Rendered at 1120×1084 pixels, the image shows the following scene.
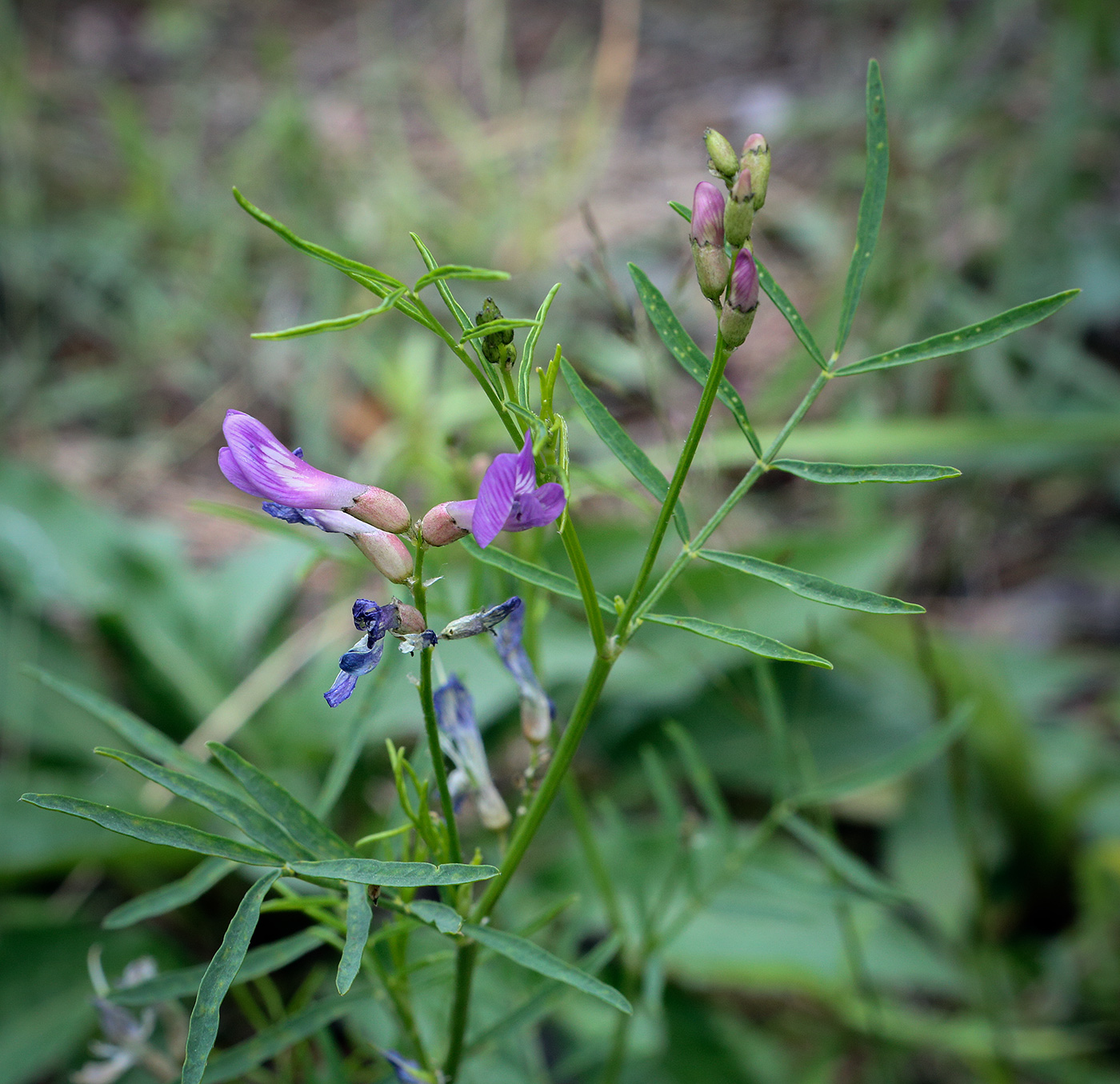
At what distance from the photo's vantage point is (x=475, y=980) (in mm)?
811

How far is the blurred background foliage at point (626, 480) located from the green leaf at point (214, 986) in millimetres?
177

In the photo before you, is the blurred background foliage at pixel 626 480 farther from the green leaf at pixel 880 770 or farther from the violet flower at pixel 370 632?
the violet flower at pixel 370 632

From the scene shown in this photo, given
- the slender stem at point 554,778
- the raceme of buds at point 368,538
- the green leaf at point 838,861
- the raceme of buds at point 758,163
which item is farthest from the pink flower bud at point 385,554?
the green leaf at point 838,861

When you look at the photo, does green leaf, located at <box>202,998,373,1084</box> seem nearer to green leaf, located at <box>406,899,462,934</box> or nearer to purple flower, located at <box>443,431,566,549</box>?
green leaf, located at <box>406,899,462,934</box>

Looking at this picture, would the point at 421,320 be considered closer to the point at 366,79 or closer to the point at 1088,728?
the point at 1088,728

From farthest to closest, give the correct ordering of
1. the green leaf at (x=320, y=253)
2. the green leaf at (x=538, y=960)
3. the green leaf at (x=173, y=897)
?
1. the green leaf at (x=173, y=897)
2. the green leaf at (x=538, y=960)
3. the green leaf at (x=320, y=253)

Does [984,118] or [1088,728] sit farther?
[984,118]

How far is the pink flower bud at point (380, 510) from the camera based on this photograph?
0.42m

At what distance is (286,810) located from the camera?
0.50 meters

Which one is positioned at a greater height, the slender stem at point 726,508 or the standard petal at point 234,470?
the standard petal at point 234,470

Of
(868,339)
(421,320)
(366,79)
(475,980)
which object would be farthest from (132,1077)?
(366,79)

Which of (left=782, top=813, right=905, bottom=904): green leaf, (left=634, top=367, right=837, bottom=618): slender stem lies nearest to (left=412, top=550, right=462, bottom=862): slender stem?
(left=634, top=367, right=837, bottom=618): slender stem

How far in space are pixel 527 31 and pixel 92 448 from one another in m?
2.28

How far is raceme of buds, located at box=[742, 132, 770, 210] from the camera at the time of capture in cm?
39
